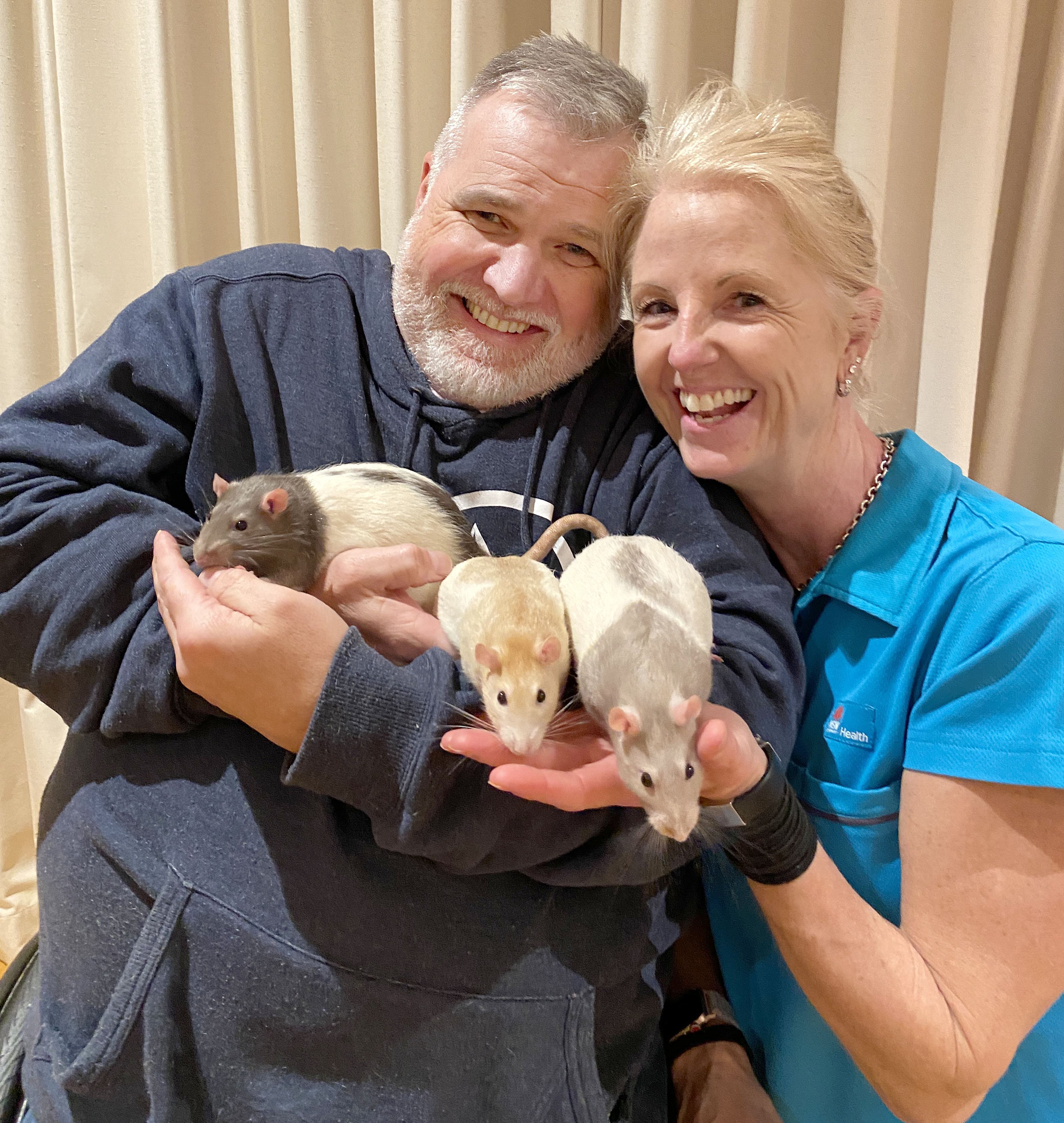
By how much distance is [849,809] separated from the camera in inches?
45.5

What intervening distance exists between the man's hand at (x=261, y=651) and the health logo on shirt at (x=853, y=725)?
0.75 meters

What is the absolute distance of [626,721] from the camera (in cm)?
83

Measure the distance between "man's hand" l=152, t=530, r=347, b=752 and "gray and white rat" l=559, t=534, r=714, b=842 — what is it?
316 mm

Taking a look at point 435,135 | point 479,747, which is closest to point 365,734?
point 479,747

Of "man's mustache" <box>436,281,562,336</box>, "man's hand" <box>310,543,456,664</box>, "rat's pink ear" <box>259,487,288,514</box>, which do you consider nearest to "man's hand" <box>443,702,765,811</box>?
"man's hand" <box>310,543,456,664</box>

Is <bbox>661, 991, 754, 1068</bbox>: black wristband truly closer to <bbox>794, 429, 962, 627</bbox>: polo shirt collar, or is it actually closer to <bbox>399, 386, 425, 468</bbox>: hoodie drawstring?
<bbox>794, 429, 962, 627</bbox>: polo shirt collar

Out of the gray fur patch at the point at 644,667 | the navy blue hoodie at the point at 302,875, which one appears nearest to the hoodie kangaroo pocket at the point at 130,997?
the navy blue hoodie at the point at 302,875

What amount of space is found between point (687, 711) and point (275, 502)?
63cm

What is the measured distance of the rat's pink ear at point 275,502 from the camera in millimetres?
1058

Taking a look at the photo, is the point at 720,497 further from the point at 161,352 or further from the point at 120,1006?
the point at 120,1006

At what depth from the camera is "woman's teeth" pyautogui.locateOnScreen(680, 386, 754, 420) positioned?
111cm

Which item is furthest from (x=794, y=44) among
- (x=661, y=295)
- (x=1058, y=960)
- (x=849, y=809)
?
(x=1058, y=960)

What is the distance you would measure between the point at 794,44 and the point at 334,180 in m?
1.12

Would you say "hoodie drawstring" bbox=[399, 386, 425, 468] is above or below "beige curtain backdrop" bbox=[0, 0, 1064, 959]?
below
